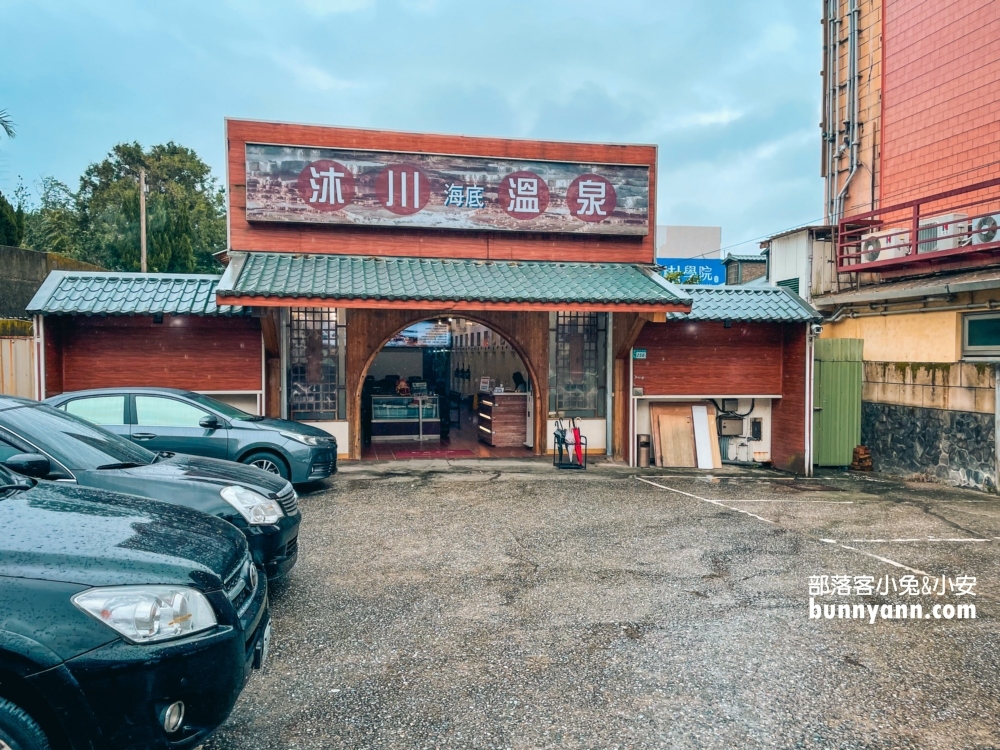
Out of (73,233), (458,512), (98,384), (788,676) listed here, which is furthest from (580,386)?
(73,233)

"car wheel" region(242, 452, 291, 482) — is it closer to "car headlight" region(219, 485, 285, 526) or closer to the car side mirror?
"car headlight" region(219, 485, 285, 526)

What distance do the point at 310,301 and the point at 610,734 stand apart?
7.76 m

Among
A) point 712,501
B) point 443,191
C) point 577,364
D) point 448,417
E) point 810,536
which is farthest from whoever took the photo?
point 448,417

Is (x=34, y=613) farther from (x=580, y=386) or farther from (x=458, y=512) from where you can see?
(x=580, y=386)

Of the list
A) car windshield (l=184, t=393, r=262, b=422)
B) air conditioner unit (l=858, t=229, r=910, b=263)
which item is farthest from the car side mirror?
air conditioner unit (l=858, t=229, r=910, b=263)

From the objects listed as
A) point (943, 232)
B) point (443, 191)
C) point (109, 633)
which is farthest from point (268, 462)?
point (943, 232)

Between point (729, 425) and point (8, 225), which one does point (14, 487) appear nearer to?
point (729, 425)

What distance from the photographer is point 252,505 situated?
16.5ft

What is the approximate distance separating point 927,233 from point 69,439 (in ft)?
43.9

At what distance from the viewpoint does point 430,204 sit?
461 inches

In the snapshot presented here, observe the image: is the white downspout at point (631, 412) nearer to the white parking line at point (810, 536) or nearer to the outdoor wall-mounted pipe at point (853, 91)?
the white parking line at point (810, 536)

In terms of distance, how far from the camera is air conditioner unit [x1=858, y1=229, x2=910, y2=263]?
12.5m

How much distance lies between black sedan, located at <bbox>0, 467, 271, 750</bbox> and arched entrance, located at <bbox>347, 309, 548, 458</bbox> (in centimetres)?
866

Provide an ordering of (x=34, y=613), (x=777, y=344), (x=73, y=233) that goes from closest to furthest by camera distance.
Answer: (x=34, y=613) → (x=777, y=344) → (x=73, y=233)
